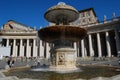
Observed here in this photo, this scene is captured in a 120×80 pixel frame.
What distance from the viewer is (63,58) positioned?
1322 cm

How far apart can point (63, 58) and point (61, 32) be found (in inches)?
94.7

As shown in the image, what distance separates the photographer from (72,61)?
532 inches

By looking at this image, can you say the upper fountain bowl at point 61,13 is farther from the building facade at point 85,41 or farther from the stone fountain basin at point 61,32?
the building facade at point 85,41

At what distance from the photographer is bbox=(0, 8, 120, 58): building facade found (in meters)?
52.0

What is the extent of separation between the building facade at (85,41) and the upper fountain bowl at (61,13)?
36235 millimetres

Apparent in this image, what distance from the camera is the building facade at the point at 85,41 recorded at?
5200 cm

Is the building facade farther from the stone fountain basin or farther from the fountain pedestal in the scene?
the stone fountain basin

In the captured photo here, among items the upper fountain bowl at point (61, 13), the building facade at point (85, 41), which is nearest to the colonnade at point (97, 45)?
the building facade at point (85, 41)

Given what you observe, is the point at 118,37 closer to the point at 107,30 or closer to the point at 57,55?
the point at 107,30

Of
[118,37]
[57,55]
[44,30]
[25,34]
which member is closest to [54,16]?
[44,30]

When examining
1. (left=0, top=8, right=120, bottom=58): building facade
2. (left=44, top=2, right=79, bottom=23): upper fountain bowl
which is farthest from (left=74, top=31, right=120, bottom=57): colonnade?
(left=44, top=2, right=79, bottom=23): upper fountain bowl

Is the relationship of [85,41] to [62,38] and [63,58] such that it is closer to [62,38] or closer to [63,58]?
[62,38]

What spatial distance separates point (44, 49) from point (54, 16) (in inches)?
2093

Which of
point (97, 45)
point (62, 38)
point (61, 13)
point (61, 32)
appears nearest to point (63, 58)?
point (62, 38)
